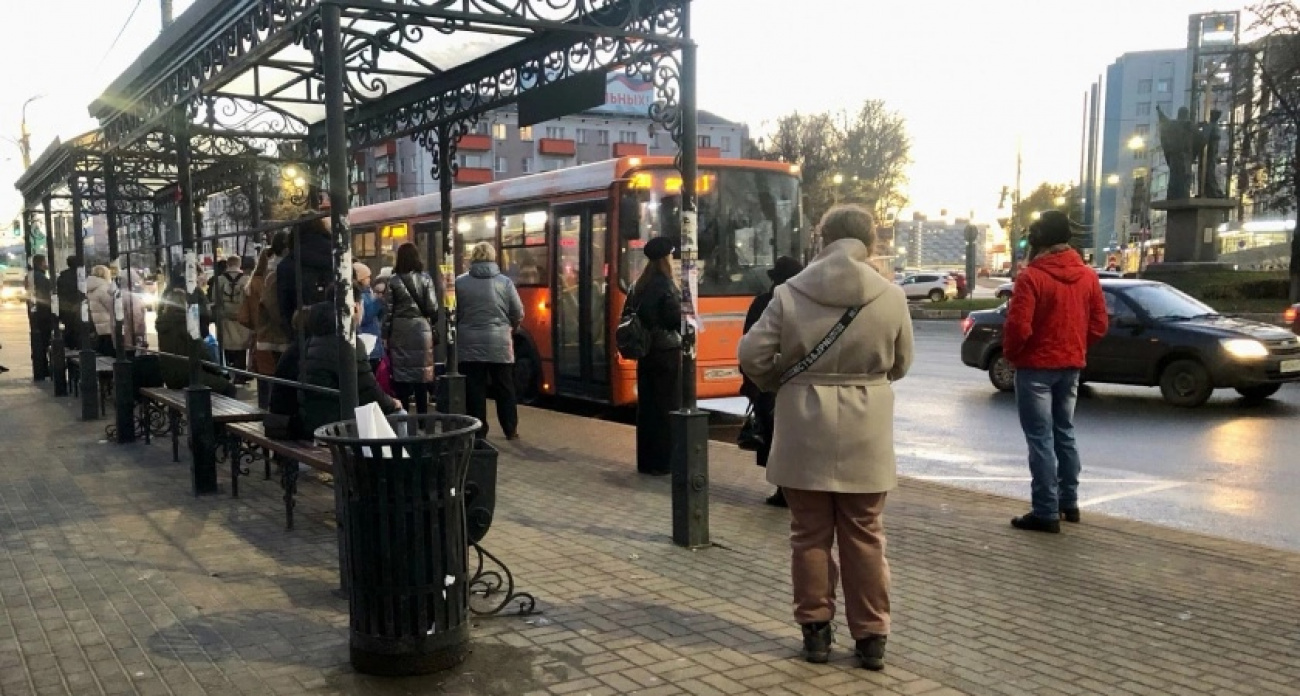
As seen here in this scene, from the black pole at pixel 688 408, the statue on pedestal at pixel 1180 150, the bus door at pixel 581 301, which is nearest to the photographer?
the black pole at pixel 688 408

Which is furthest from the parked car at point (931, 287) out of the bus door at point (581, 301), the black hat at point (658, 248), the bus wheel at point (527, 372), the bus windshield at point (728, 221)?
the black hat at point (658, 248)

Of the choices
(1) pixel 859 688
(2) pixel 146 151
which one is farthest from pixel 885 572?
(2) pixel 146 151

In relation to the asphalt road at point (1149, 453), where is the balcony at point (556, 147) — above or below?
above

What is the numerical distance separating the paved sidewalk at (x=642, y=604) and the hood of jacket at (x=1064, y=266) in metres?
1.59

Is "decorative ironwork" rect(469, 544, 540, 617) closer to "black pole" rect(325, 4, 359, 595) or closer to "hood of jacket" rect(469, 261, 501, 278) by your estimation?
"black pole" rect(325, 4, 359, 595)

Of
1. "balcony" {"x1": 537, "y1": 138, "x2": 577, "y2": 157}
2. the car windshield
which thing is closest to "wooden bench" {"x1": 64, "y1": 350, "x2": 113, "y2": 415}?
the car windshield

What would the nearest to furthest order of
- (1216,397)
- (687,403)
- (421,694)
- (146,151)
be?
(421,694), (687,403), (146,151), (1216,397)

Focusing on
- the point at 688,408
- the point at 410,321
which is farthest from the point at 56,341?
the point at 688,408

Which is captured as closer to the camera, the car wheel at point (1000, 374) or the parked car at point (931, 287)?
the car wheel at point (1000, 374)

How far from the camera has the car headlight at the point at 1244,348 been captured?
1130cm

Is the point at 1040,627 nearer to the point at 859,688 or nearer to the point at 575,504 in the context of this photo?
the point at 859,688

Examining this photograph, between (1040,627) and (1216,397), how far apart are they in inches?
382

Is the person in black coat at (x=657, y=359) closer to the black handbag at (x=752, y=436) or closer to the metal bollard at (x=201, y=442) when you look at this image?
the black handbag at (x=752, y=436)

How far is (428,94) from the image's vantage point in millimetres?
9016
